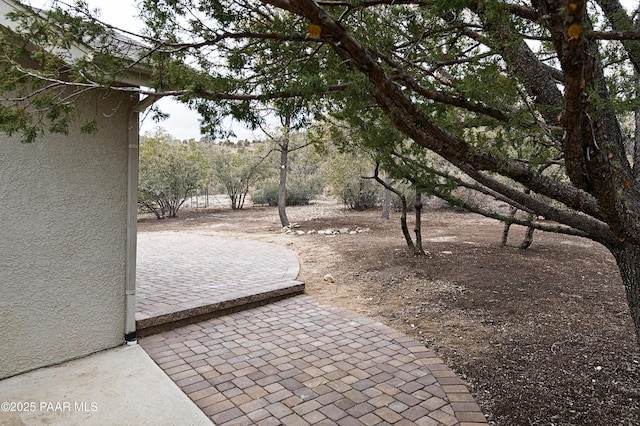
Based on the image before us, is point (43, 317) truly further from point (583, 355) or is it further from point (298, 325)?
point (583, 355)

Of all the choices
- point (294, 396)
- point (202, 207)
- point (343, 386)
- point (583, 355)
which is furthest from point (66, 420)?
point (202, 207)

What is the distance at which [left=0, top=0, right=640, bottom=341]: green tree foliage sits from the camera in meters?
1.48

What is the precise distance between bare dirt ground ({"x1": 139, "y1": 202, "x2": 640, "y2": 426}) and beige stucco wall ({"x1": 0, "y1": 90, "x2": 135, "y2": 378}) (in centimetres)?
256

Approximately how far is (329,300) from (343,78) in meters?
3.44

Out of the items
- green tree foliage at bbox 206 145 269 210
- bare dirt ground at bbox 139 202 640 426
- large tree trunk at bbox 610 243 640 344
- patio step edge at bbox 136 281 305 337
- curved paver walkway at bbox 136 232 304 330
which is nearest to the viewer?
large tree trunk at bbox 610 243 640 344

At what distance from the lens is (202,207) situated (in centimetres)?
1842

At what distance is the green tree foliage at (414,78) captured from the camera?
4.86 ft

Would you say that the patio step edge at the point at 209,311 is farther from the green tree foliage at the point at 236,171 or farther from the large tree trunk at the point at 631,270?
the green tree foliage at the point at 236,171

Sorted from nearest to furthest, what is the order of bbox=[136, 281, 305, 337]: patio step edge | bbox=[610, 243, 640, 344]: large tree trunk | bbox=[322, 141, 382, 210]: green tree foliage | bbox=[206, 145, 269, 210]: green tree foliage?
1. bbox=[610, 243, 640, 344]: large tree trunk
2. bbox=[136, 281, 305, 337]: patio step edge
3. bbox=[322, 141, 382, 210]: green tree foliage
4. bbox=[206, 145, 269, 210]: green tree foliage

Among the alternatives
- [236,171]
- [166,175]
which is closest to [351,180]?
[236,171]

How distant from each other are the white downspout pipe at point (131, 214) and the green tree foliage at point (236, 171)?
13339 millimetres

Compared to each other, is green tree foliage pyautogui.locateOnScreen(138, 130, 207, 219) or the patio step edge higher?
green tree foliage pyautogui.locateOnScreen(138, 130, 207, 219)

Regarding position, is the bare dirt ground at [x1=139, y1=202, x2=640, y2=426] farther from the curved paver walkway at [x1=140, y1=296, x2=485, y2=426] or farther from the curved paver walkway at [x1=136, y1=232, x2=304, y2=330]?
the curved paver walkway at [x1=136, y1=232, x2=304, y2=330]

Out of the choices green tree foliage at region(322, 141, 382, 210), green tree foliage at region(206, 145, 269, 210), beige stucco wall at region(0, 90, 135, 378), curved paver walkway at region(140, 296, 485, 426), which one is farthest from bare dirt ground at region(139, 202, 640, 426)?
green tree foliage at region(206, 145, 269, 210)
